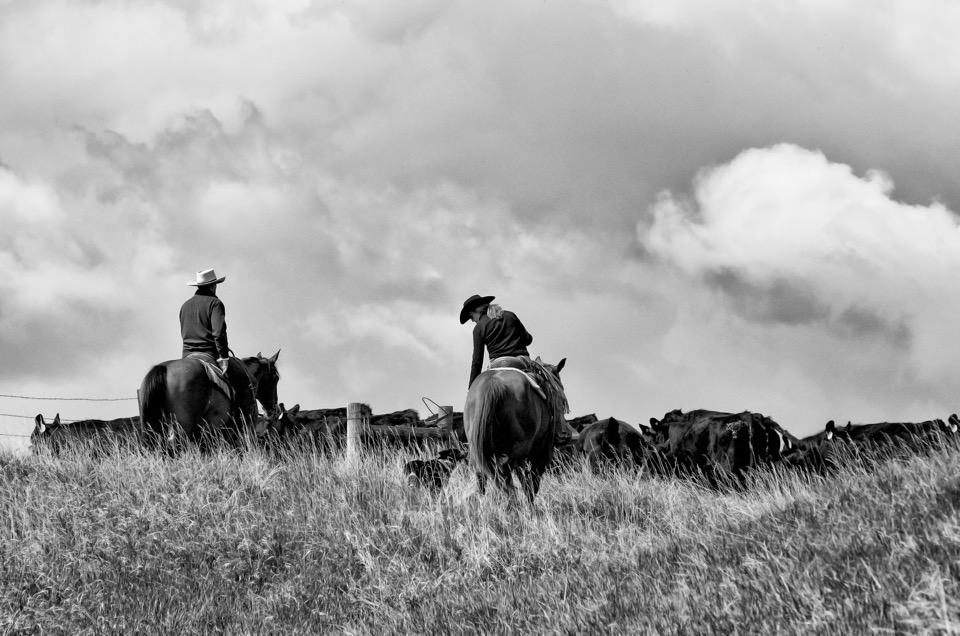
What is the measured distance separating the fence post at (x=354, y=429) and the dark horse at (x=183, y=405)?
1.36 m

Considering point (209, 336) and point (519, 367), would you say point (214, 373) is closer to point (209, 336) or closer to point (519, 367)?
point (209, 336)

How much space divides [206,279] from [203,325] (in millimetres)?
785

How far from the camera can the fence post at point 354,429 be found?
1266 cm

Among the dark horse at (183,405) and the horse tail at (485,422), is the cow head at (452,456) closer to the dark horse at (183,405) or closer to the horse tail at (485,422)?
the horse tail at (485,422)

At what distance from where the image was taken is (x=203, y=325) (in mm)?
12586

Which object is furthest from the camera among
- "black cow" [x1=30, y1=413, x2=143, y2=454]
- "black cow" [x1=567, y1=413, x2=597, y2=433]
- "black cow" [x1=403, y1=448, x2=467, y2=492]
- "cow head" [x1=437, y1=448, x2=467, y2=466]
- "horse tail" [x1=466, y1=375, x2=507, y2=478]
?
"black cow" [x1=567, y1=413, x2=597, y2=433]

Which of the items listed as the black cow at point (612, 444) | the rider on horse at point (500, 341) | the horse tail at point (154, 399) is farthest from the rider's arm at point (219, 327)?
the black cow at point (612, 444)

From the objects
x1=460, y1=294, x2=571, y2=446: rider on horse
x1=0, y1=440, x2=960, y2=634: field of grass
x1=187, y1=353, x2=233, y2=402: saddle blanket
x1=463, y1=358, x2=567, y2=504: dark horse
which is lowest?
x1=0, y1=440, x2=960, y2=634: field of grass

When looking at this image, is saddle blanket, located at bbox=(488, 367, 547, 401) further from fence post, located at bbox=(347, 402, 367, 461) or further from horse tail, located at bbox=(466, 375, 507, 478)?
fence post, located at bbox=(347, 402, 367, 461)

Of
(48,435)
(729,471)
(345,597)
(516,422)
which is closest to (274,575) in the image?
(345,597)

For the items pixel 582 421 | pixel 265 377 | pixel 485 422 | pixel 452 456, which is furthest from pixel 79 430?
pixel 485 422

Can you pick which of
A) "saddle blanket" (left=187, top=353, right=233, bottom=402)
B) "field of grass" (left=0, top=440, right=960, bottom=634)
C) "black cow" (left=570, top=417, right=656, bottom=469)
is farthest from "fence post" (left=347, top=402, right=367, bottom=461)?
"black cow" (left=570, top=417, right=656, bottom=469)

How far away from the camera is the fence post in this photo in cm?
1266

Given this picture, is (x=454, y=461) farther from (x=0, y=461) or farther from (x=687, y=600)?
(x=687, y=600)
